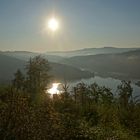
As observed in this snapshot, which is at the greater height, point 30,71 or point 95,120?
point 30,71

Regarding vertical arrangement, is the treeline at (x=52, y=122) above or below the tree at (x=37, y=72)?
below

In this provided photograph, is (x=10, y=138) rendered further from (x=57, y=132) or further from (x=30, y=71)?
(x=30, y=71)

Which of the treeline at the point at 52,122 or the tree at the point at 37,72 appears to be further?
the tree at the point at 37,72

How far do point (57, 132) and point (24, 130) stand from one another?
148 centimetres

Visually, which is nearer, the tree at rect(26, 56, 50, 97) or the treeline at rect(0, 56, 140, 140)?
the treeline at rect(0, 56, 140, 140)

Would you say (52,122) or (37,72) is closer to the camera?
(52,122)

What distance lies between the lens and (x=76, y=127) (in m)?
10.5

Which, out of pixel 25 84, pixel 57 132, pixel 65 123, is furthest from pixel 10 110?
pixel 25 84

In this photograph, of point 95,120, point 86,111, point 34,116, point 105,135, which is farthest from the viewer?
point 86,111

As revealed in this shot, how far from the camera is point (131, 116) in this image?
56.1 ft

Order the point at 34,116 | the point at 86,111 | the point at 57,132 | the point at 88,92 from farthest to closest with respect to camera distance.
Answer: the point at 88,92
the point at 86,111
the point at 57,132
the point at 34,116

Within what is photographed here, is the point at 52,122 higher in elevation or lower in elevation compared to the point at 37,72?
lower

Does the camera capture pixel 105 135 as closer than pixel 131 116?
Yes

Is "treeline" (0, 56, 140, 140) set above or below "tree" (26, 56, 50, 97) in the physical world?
below
